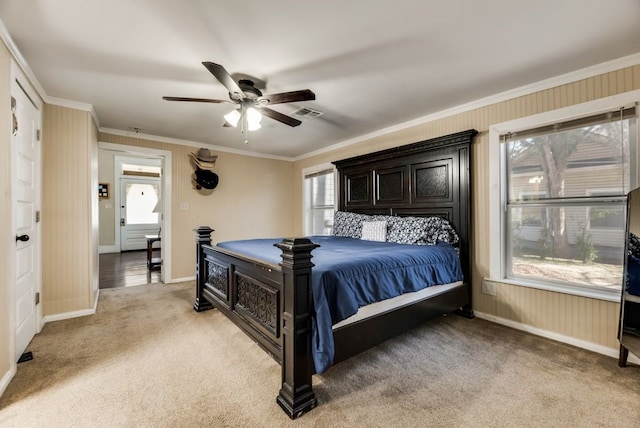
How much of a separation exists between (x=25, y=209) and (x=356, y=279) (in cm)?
285

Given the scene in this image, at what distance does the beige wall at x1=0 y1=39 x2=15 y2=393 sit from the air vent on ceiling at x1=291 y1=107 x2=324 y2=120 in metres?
2.34

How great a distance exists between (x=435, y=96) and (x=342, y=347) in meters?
2.60

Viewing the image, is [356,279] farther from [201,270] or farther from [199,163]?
[199,163]

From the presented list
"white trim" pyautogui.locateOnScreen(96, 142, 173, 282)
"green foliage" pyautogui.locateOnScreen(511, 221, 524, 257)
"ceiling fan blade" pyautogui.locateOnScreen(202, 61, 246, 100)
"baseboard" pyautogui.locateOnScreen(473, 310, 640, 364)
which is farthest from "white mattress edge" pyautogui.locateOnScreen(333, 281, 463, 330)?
"white trim" pyautogui.locateOnScreen(96, 142, 173, 282)

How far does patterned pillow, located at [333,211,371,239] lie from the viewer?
3932 mm

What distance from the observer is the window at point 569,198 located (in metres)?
2.28

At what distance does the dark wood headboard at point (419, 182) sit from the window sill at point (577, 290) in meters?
0.49

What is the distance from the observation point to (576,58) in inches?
85.9

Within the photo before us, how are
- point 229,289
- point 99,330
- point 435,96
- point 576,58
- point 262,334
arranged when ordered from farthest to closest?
point 435,96, point 99,330, point 229,289, point 576,58, point 262,334

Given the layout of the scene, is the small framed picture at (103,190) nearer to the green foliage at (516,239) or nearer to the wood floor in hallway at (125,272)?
the wood floor in hallway at (125,272)

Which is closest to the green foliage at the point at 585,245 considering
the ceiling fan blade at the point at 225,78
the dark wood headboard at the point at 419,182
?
the dark wood headboard at the point at 419,182

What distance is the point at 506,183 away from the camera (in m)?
2.89

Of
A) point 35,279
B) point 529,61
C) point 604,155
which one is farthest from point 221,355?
point 604,155

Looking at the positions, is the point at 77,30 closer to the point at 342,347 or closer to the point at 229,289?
the point at 229,289
